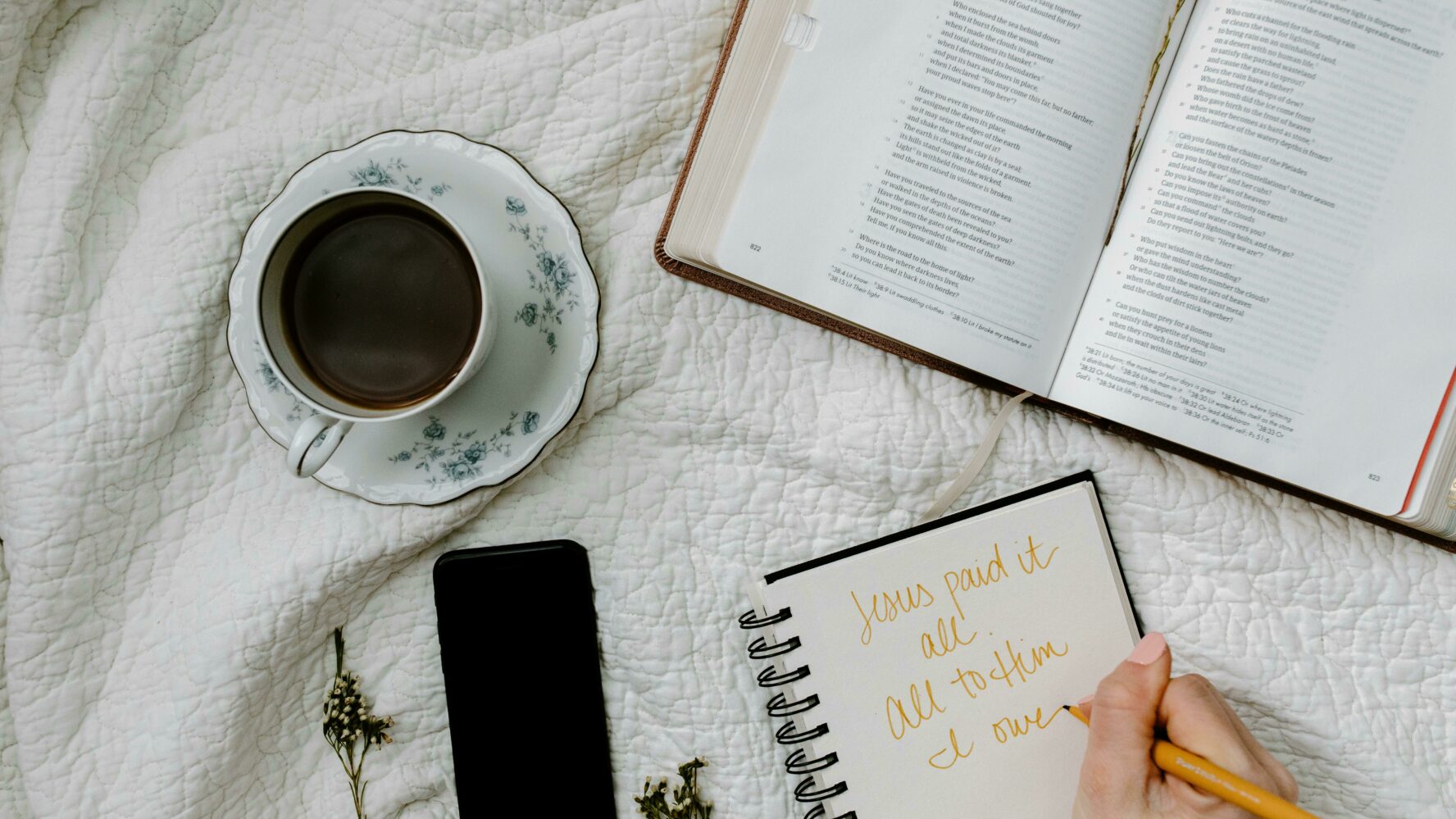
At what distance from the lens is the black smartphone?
0.63 m

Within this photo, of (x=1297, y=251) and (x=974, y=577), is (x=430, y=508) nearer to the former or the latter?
(x=974, y=577)

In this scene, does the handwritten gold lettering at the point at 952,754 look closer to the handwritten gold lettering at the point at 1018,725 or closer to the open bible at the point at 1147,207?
the handwritten gold lettering at the point at 1018,725

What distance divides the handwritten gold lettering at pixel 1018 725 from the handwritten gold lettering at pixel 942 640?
5cm

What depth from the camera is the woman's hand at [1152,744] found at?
48 cm

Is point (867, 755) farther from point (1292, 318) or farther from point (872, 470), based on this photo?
Result: point (1292, 318)

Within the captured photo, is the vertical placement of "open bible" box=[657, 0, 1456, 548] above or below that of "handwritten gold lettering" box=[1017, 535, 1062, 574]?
above

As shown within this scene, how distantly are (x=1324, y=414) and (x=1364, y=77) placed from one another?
0.20m

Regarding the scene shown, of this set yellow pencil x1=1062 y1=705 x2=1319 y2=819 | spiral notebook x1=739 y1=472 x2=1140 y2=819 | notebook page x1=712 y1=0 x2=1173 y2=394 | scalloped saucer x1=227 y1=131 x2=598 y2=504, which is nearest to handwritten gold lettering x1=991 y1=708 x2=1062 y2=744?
spiral notebook x1=739 y1=472 x2=1140 y2=819

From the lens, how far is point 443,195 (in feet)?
1.92

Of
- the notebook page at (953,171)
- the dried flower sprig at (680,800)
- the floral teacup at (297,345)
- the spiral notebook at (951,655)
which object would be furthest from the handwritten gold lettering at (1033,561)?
the floral teacup at (297,345)

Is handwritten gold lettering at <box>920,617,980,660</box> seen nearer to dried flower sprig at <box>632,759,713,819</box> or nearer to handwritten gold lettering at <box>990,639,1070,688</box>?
handwritten gold lettering at <box>990,639,1070,688</box>

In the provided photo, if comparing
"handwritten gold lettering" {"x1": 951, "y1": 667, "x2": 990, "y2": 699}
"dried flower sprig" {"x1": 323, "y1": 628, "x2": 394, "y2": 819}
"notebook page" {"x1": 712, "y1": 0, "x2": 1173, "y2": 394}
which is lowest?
"dried flower sprig" {"x1": 323, "y1": 628, "x2": 394, "y2": 819}

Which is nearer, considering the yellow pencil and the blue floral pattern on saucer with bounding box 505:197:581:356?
the yellow pencil

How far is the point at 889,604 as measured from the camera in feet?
1.98
